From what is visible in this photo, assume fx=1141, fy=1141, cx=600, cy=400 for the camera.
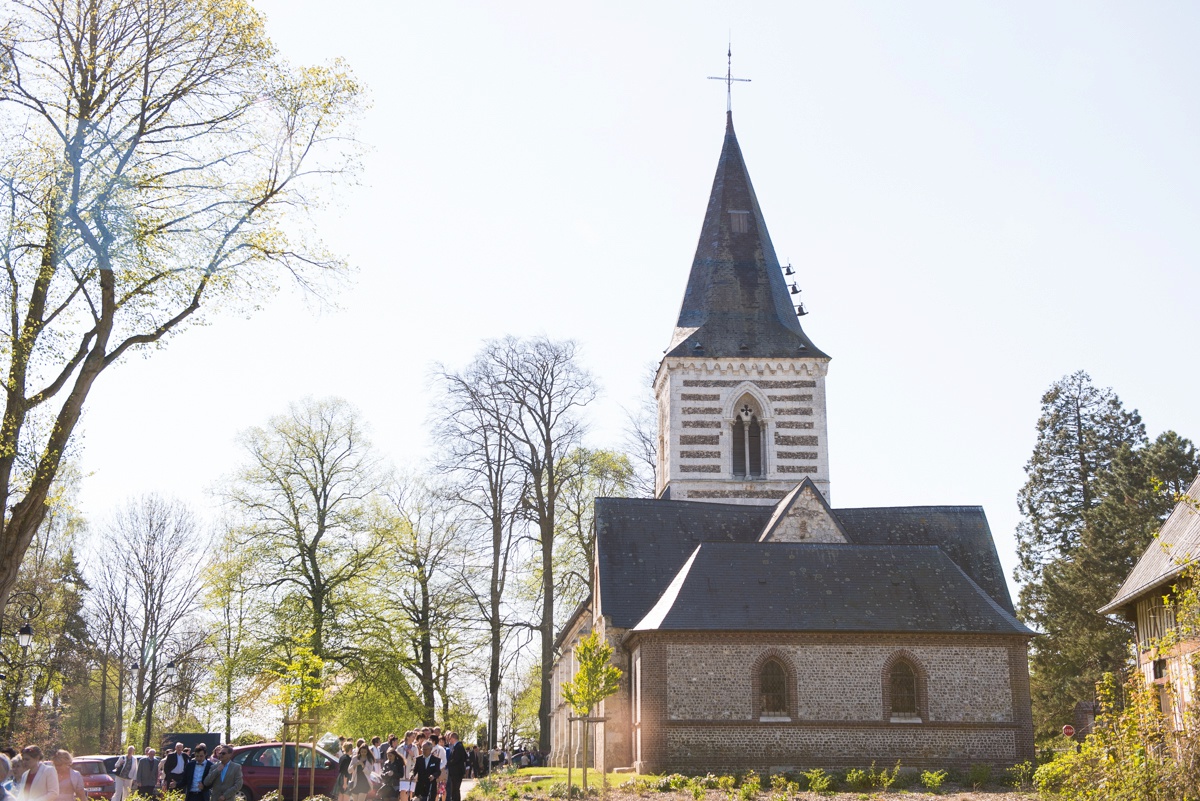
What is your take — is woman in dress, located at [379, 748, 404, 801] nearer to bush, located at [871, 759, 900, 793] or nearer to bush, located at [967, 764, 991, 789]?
bush, located at [871, 759, 900, 793]

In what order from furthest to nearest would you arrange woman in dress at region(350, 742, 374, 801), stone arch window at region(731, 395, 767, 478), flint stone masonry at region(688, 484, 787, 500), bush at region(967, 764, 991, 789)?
stone arch window at region(731, 395, 767, 478), flint stone masonry at region(688, 484, 787, 500), bush at region(967, 764, 991, 789), woman in dress at region(350, 742, 374, 801)

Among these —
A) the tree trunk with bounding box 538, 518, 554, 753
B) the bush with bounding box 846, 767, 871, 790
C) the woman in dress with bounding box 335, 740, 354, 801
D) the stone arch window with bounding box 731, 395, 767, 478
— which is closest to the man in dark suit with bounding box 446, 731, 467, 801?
the woman in dress with bounding box 335, 740, 354, 801

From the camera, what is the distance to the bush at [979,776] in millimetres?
24428

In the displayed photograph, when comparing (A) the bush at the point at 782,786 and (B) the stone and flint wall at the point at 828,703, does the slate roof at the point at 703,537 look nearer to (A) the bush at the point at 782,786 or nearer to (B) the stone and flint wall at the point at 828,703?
(B) the stone and flint wall at the point at 828,703

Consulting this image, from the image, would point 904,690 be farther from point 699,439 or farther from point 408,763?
point 408,763

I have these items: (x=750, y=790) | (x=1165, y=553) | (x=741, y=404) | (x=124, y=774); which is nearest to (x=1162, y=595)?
(x=1165, y=553)

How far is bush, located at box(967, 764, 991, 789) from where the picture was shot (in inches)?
962

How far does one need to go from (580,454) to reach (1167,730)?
29.2 m

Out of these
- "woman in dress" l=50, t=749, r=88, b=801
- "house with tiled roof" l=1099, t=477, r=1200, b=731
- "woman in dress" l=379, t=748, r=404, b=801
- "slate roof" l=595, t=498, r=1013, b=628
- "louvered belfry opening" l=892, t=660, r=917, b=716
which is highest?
"slate roof" l=595, t=498, r=1013, b=628

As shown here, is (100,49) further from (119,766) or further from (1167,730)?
(1167,730)

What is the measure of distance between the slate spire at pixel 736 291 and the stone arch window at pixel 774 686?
13.2 m

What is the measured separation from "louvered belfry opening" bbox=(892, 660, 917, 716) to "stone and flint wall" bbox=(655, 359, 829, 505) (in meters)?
10.2

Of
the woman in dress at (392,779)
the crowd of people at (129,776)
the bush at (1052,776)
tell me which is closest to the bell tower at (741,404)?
the bush at (1052,776)

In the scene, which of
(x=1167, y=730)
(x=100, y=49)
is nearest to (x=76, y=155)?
(x=100, y=49)
